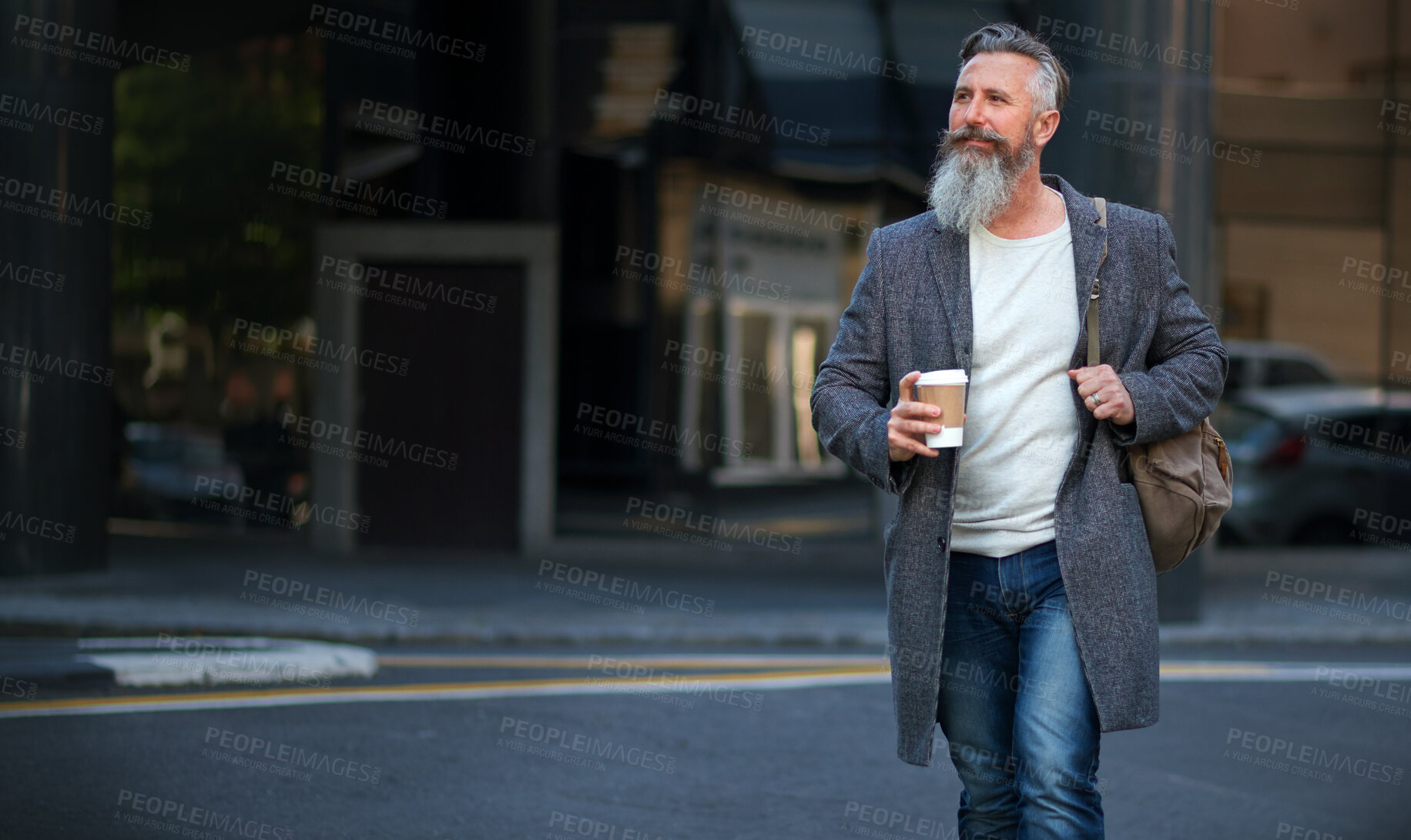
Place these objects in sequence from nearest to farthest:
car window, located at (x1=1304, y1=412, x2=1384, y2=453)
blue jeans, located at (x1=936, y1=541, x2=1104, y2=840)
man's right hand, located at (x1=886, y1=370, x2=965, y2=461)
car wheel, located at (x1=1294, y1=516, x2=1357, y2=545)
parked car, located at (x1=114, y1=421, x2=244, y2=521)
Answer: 1. man's right hand, located at (x1=886, y1=370, x2=965, y2=461)
2. blue jeans, located at (x1=936, y1=541, x2=1104, y2=840)
3. car window, located at (x1=1304, y1=412, x2=1384, y2=453)
4. car wheel, located at (x1=1294, y1=516, x2=1357, y2=545)
5. parked car, located at (x1=114, y1=421, x2=244, y2=521)

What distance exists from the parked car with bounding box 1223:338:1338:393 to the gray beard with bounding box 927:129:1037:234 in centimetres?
1138

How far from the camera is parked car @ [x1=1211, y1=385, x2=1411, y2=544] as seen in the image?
13.9 meters

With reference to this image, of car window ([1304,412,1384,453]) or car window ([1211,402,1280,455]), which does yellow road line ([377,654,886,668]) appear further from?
car window ([1304,412,1384,453])

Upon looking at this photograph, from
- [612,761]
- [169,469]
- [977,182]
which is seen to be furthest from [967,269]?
[169,469]

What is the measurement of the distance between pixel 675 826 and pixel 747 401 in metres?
8.64

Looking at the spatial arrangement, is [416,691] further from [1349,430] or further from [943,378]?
[1349,430]

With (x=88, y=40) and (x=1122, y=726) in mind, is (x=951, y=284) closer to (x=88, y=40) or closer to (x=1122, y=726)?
(x=1122, y=726)

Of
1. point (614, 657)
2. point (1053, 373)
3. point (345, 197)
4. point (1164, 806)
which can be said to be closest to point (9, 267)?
point (345, 197)

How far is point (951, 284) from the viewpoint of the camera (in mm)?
3439

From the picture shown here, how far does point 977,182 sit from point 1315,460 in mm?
11738

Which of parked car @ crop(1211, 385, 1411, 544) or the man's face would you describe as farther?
parked car @ crop(1211, 385, 1411, 544)

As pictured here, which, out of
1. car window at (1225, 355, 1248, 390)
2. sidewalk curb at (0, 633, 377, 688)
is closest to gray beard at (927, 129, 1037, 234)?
sidewalk curb at (0, 633, 377, 688)

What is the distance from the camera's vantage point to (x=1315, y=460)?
14.0 m

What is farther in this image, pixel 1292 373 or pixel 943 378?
pixel 1292 373
